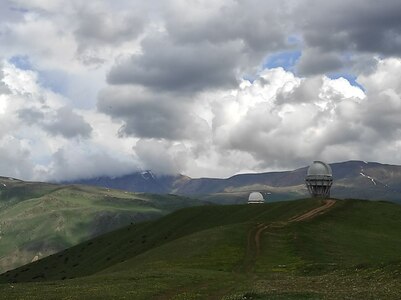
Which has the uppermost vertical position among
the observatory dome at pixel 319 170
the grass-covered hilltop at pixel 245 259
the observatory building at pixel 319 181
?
the observatory dome at pixel 319 170

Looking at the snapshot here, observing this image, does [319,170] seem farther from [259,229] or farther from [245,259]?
[245,259]

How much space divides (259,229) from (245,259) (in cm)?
2189

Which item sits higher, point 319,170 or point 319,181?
point 319,170

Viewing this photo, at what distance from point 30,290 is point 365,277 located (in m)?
37.4

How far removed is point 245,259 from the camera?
81.8 meters

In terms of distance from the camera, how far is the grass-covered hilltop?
52.0 meters

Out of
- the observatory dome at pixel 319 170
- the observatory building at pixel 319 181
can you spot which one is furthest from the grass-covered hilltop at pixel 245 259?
the observatory dome at pixel 319 170

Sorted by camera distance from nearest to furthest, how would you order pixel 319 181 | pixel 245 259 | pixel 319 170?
pixel 245 259, pixel 319 181, pixel 319 170

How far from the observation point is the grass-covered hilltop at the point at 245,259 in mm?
52031

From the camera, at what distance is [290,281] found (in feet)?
195

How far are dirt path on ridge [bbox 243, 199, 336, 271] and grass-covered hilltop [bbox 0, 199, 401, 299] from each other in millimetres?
181

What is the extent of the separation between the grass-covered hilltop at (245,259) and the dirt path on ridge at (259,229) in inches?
7.1

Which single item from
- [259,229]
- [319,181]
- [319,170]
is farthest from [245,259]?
[319,170]

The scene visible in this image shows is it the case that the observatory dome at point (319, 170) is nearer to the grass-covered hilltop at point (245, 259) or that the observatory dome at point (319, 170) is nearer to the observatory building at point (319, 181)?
the observatory building at point (319, 181)
